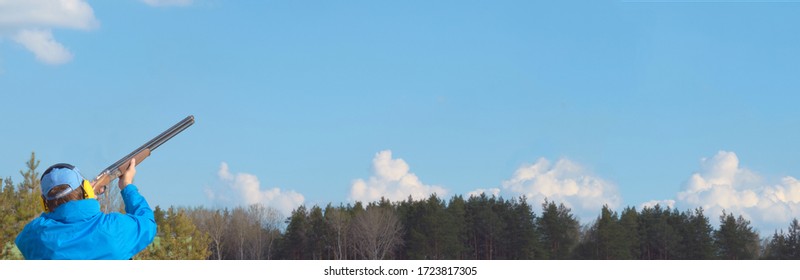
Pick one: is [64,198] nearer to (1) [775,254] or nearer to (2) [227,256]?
(1) [775,254]

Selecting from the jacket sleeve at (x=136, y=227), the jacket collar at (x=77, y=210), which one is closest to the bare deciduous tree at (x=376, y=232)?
the jacket sleeve at (x=136, y=227)

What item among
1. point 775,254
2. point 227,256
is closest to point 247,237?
point 227,256

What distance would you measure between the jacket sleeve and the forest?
162 ft

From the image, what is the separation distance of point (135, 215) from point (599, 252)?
173 feet

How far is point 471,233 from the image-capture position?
59031mm

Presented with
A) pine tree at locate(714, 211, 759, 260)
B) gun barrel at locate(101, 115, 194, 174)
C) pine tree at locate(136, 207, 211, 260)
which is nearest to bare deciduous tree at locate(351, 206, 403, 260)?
pine tree at locate(714, 211, 759, 260)

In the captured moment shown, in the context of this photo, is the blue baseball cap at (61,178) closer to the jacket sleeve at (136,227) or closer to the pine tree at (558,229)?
the jacket sleeve at (136,227)

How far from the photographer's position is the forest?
5422cm

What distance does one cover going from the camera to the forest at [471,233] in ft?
178

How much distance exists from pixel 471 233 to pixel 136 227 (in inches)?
2185

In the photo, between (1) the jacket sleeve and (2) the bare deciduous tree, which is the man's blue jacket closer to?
(1) the jacket sleeve

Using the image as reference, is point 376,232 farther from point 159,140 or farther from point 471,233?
point 159,140

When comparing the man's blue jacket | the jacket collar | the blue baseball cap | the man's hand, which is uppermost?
the man's hand
